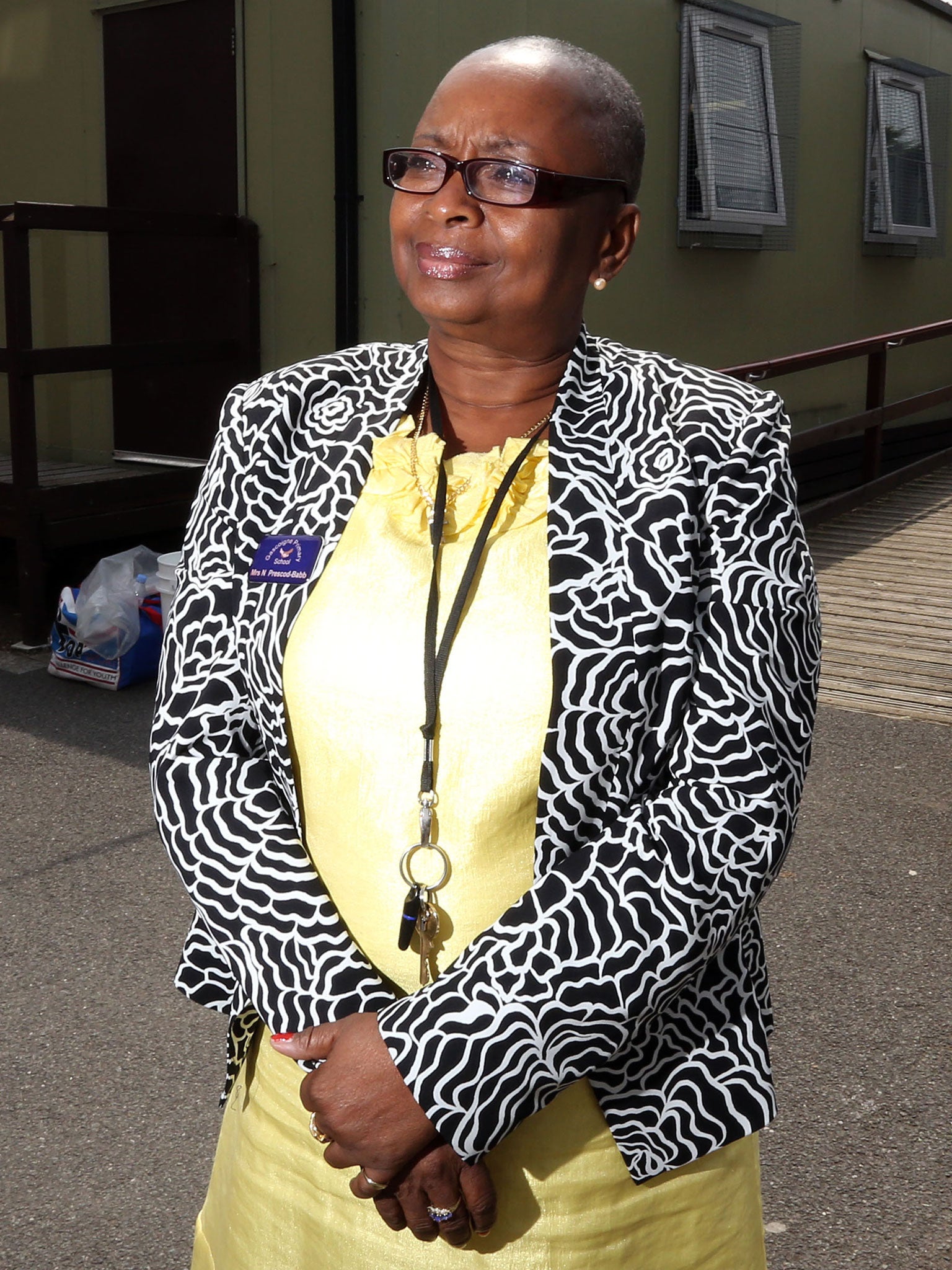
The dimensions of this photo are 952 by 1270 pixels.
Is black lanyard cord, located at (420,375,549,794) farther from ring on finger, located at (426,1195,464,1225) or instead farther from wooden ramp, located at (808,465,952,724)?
wooden ramp, located at (808,465,952,724)

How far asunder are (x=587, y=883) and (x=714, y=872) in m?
0.13

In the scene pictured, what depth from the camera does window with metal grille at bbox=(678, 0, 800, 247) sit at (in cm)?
914

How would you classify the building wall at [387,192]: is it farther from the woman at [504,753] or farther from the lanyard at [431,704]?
the lanyard at [431,704]

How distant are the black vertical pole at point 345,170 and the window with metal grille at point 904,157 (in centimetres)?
553

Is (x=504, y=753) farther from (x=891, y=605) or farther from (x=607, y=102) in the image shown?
(x=891, y=605)

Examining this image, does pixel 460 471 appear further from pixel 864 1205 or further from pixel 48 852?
pixel 48 852

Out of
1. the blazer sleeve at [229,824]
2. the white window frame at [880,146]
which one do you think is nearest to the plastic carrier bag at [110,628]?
the blazer sleeve at [229,824]

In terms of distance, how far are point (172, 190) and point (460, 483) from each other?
23.8 feet

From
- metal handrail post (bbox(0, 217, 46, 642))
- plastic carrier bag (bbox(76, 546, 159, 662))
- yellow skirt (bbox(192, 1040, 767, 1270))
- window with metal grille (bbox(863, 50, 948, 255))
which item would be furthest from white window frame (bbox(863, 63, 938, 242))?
yellow skirt (bbox(192, 1040, 767, 1270))

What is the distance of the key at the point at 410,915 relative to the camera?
151cm

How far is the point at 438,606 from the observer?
60.4 inches

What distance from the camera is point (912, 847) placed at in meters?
4.74

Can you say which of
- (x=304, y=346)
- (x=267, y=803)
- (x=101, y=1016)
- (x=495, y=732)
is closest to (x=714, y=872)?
(x=495, y=732)

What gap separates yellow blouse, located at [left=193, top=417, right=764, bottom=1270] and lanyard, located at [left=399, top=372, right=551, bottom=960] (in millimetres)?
12
